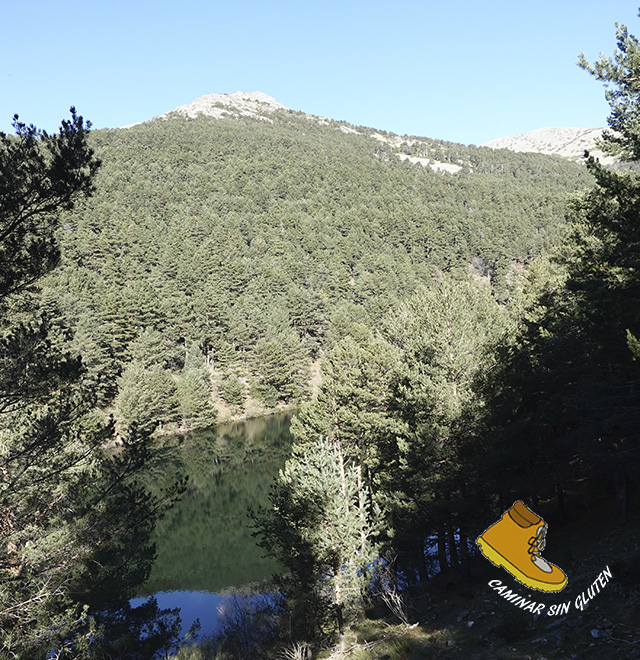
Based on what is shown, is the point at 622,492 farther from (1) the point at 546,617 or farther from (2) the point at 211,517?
(2) the point at 211,517

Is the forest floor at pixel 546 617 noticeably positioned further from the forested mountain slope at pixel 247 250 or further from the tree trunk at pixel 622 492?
the forested mountain slope at pixel 247 250

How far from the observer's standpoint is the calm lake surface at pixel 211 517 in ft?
81.8

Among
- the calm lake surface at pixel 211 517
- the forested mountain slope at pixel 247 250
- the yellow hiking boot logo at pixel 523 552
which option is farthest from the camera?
the forested mountain slope at pixel 247 250

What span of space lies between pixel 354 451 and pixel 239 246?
3747 inches

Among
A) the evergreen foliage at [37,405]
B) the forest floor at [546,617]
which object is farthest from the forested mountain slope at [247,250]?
the forest floor at [546,617]

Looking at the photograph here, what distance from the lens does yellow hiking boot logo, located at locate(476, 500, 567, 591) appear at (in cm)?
1016

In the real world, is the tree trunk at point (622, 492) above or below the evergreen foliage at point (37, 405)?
below

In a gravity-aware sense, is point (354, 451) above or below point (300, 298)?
below

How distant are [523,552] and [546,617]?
4.41 feet

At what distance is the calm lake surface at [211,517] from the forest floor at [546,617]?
441 inches

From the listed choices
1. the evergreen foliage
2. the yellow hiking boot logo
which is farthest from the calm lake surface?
the yellow hiking boot logo

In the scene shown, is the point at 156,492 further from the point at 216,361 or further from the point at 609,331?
the point at 216,361

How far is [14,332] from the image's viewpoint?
7.59m

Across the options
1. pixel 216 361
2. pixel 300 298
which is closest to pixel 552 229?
pixel 300 298
